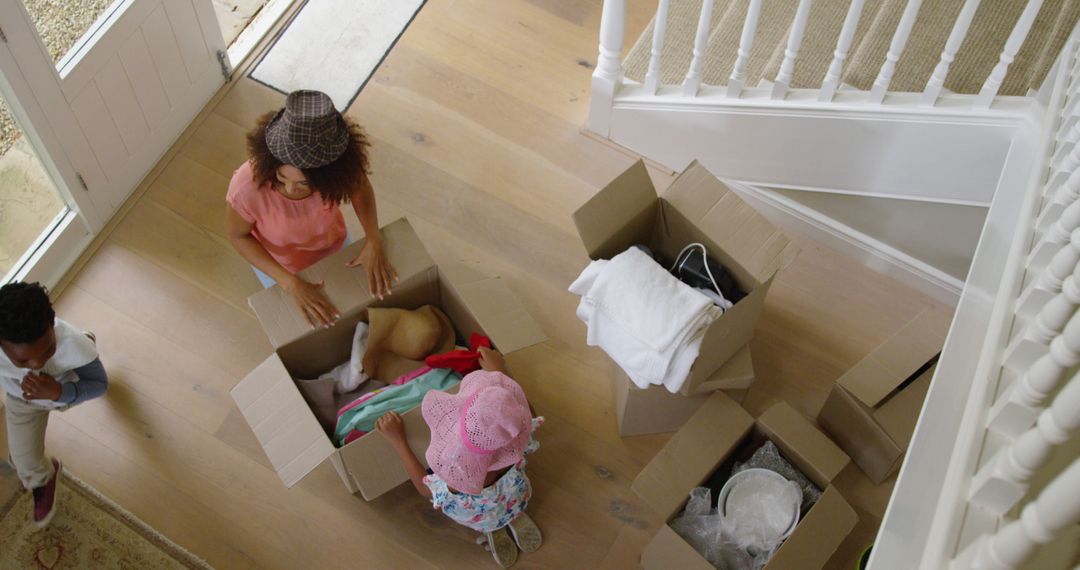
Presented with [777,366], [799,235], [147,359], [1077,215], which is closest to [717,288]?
[777,366]

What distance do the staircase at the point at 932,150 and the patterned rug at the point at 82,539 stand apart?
1.62m

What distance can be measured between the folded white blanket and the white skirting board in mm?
708

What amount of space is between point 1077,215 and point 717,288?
0.89 meters

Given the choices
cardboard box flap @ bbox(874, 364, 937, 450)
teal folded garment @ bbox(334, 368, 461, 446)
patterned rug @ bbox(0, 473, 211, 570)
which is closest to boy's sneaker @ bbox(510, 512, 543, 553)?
teal folded garment @ bbox(334, 368, 461, 446)

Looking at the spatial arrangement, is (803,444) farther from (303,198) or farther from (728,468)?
(303,198)

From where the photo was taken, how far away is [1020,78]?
2289mm

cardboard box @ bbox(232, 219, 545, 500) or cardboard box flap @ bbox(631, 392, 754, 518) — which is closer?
cardboard box @ bbox(232, 219, 545, 500)

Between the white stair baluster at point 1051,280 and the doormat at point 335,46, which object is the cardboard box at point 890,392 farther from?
the doormat at point 335,46

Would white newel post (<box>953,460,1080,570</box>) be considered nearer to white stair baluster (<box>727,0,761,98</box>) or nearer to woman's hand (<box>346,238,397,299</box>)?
woman's hand (<box>346,238,397,299</box>)

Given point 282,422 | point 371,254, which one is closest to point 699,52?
point 371,254

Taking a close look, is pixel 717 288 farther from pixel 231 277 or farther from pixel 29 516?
pixel 29 516

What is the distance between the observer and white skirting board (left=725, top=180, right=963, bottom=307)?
2.52 meters

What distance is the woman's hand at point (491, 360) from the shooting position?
2041 millimetres

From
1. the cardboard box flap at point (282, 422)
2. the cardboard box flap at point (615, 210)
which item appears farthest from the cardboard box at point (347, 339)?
the cardboard box flap at point (615, 210)
